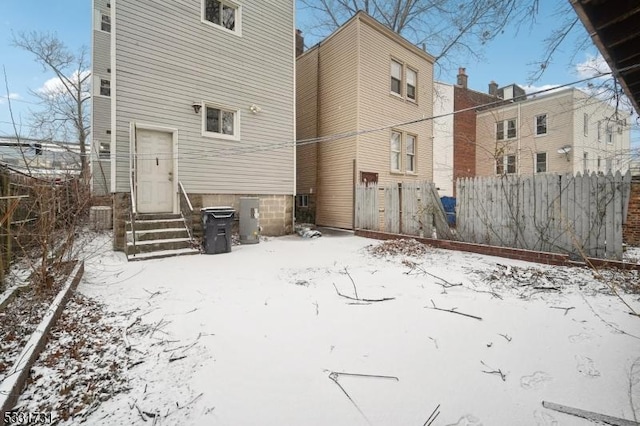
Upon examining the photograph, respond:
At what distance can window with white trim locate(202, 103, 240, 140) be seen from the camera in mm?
8875

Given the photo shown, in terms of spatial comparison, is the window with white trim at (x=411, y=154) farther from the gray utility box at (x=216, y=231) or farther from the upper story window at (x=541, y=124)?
the upper story window at (x=541, y=124)

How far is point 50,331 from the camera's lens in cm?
307

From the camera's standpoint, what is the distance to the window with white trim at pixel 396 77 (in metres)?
13.1

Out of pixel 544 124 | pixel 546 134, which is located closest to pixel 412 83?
pixel 544 124

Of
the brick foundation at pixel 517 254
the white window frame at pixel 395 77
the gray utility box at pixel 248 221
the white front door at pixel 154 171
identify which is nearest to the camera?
the brick foundation at pixel 517 254

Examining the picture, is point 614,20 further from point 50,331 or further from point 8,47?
point 8,47

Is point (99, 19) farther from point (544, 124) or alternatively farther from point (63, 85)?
point (544, 124)

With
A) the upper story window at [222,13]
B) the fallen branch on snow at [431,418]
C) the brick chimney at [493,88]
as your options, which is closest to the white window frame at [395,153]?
the upper story window at [222,13]

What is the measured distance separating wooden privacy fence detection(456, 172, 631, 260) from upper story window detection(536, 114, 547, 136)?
16151mm

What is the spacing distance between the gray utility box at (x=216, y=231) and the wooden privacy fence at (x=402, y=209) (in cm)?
469

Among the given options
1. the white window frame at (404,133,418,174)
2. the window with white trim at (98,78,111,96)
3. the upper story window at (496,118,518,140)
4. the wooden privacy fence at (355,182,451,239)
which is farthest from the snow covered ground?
the upper story window at (496,118,518,140)

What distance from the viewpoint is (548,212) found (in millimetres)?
6289

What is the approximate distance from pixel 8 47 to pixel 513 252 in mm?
26444

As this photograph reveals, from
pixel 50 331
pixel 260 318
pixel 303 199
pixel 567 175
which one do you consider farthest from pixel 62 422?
pixel 303 199
